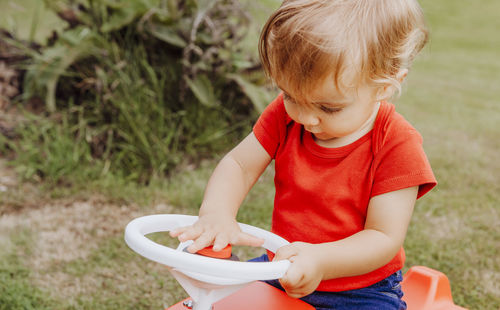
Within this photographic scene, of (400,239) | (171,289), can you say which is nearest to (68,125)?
(171,289)

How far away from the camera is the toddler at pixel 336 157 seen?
1094 millimetres

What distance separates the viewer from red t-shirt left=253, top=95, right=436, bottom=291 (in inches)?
49.1

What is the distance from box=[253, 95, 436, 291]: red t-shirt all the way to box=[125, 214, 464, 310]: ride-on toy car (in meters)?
0.18

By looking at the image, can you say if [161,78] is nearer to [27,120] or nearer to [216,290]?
[27,120]

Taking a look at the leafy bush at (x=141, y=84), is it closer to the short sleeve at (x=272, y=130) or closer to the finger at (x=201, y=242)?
the short sleeve at (x=272, y=130)

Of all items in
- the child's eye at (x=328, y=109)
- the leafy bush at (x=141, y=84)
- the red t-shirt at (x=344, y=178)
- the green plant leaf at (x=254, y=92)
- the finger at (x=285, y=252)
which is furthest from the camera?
the green plant leaf at (x=254, y=92)

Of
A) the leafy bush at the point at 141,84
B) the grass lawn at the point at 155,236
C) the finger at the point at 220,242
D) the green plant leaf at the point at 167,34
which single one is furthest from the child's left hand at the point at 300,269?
the green plant leaf at the point at 167,34

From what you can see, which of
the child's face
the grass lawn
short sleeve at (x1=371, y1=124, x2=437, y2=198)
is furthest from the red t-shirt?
the grass lawn

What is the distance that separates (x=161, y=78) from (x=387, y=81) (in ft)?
6.09

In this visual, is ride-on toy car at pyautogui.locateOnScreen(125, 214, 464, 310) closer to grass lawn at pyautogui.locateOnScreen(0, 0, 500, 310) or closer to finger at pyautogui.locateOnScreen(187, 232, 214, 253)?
finger at pyautogui.locateOnScreen(187, 232, 214, 253)

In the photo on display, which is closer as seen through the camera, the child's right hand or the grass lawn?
the child's right hand

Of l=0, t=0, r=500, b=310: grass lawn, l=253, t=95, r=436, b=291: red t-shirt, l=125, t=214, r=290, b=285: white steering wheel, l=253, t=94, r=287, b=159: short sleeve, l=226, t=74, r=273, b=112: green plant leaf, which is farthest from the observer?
l=226, t=74, r=273, b=112: green plant leaf

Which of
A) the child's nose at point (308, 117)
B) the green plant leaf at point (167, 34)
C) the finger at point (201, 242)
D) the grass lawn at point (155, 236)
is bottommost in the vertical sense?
the grass lawn at point (155, 236)

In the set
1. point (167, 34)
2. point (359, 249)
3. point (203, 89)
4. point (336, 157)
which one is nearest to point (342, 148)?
point (336, 157)
